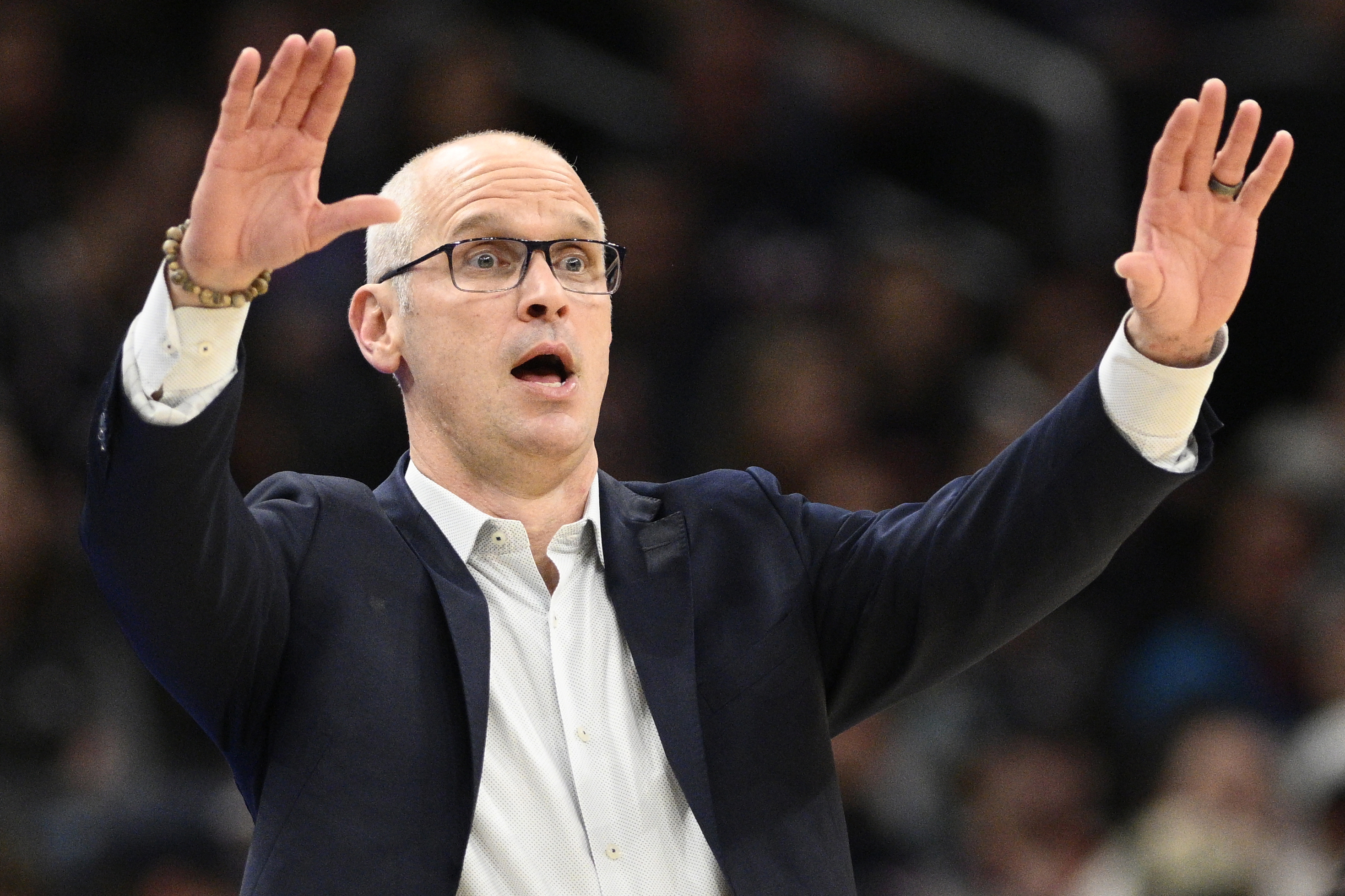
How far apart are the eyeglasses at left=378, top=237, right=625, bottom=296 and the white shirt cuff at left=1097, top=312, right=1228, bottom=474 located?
763mm

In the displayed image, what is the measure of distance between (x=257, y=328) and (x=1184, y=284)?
322 centimetres

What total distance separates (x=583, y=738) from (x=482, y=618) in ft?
0.63

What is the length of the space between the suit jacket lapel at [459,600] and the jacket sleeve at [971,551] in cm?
45

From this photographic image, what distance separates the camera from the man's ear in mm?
2619

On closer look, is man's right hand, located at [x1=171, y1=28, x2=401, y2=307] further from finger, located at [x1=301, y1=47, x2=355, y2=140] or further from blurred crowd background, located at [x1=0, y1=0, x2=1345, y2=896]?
blurred crowd background, located at [x1=0, y1=0, x2=1345, y2=896]

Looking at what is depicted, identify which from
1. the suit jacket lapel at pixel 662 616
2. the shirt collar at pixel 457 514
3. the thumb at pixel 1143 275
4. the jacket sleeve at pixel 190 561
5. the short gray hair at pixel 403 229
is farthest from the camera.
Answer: the short gray hair at pixel 403 229

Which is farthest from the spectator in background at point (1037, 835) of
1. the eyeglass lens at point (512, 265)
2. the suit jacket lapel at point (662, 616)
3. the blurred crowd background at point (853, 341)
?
the eyeglass lens at point (512, 265)

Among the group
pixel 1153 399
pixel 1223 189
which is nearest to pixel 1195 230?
pixel 1223 189

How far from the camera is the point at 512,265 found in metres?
2.53

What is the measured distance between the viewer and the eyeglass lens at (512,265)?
250 cm

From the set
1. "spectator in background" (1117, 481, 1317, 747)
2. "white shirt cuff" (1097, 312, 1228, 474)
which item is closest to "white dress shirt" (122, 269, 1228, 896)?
"white shirt cuff" (1097, 312, 1228, 474)

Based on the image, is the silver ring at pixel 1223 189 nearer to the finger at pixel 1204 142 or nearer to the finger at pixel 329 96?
the finger at pixel 1204 142

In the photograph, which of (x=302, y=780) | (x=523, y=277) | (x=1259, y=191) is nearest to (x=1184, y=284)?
(x=1259, y=191)

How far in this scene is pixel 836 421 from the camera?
5.11 m
